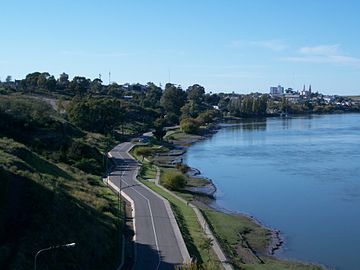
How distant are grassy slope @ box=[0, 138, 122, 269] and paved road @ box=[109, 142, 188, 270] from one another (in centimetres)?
111

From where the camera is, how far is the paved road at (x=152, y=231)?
1897 centimetres

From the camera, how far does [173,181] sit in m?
36.1

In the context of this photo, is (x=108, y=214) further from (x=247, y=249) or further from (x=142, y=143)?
(x=142, y=143)

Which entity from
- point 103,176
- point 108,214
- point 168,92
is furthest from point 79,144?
point 168,92

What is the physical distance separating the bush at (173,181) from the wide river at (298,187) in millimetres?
2759

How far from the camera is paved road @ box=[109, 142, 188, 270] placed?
19.0 meters

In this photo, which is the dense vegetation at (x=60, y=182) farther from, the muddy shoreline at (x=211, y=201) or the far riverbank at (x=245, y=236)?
the far riverbank at (x=245, y=236)

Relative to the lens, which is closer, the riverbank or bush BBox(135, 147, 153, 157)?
the riverbank

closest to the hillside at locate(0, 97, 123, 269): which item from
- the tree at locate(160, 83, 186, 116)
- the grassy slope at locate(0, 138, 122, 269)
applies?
the grassy slope at locate(0, 138, 122, 269)

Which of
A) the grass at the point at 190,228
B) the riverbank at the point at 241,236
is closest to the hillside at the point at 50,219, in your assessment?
the grass at the point at 190,228

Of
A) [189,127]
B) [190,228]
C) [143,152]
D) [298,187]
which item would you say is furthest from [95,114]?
[190,228]

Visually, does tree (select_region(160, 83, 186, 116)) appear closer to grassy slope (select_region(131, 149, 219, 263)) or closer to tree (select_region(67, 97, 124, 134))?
tree (select_region(67, 97, 124, 134))

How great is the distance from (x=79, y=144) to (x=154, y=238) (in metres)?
20.2

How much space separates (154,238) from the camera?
857 inches
